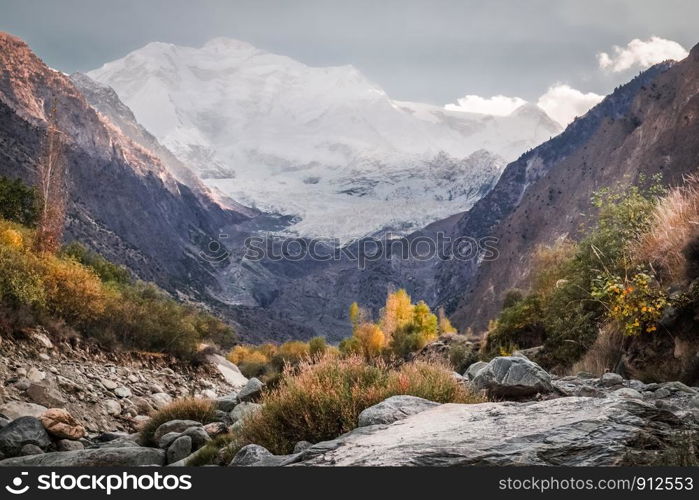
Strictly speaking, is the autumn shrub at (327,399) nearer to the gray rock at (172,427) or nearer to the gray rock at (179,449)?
the gray rock at (179,449)

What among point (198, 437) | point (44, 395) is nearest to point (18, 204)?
point (44, 395)

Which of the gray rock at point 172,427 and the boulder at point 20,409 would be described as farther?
the boulder at point 20,409

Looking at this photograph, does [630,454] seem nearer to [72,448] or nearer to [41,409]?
[72,448]

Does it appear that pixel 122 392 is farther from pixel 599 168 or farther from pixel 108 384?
pixel 599 168

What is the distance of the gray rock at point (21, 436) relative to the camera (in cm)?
1173

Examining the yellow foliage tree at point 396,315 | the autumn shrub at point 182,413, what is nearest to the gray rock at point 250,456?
the autumn shrub at point 182,413

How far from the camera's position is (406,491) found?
583cm

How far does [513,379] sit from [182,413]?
953 centimetres

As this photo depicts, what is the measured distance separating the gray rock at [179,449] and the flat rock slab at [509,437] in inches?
206

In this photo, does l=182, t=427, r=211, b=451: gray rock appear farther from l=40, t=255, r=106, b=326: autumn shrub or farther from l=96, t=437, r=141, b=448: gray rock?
l=40, t=255, r=106, b=326: autumn shrub

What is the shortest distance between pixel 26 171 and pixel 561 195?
105m

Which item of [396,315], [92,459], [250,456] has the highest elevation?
[250,456]

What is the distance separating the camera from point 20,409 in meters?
14.8

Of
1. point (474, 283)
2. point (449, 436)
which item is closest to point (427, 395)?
point (449, 436)
